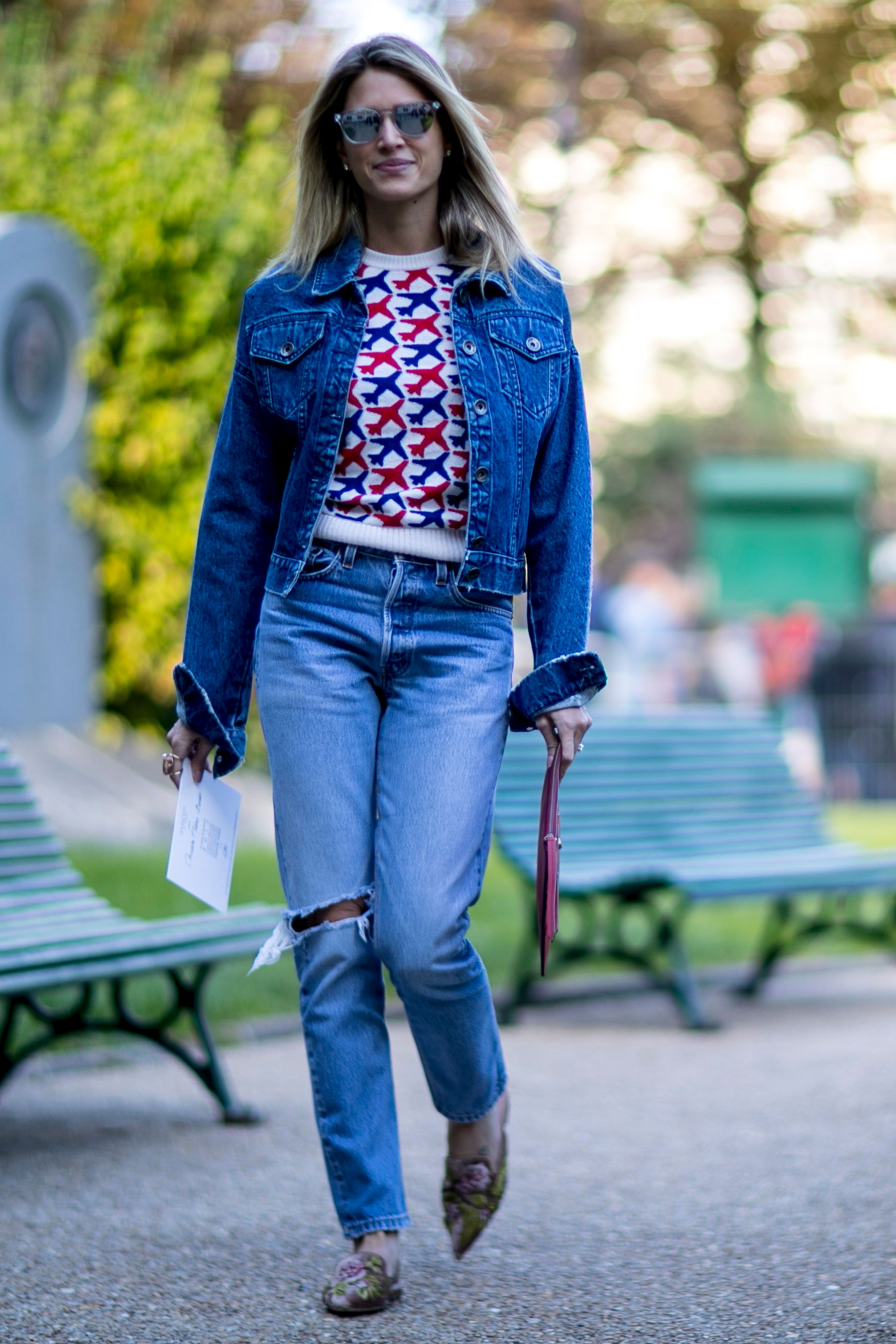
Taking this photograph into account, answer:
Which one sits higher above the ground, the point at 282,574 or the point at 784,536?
the point at 784,536

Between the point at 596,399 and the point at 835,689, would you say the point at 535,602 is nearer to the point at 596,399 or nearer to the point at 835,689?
the point at 835,689

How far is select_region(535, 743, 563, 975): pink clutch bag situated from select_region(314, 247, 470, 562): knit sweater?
0.42 meters

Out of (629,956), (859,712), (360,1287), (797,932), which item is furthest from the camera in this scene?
(859,712)

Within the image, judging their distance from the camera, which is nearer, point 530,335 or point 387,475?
point 387,475

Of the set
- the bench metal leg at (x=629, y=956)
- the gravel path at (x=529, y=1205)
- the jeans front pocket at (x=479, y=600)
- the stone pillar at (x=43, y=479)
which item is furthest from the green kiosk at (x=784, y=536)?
the jeans front pocket at (x=479, y=600)

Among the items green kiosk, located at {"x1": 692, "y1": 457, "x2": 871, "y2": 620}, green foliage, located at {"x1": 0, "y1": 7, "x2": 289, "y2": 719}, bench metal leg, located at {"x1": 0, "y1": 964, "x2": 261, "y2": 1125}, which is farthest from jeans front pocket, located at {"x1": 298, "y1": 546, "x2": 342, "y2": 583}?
green kiosk, located at {"x1": 692, "y1": 457, "x2": 871, "y2": 620}

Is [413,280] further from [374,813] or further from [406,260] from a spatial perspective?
[374,813]

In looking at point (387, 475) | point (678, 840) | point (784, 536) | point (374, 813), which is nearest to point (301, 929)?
point (374, 813)

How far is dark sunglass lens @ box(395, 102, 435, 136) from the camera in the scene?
3283 mm

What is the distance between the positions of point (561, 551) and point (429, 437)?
0.33 m

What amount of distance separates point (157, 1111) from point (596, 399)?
1104 inches

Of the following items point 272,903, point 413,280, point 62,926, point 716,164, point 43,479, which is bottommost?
point 272,903

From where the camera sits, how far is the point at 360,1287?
3168 mm

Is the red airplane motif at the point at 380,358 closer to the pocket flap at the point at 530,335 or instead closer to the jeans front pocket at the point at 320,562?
the pocket flap at the point at 530,335
